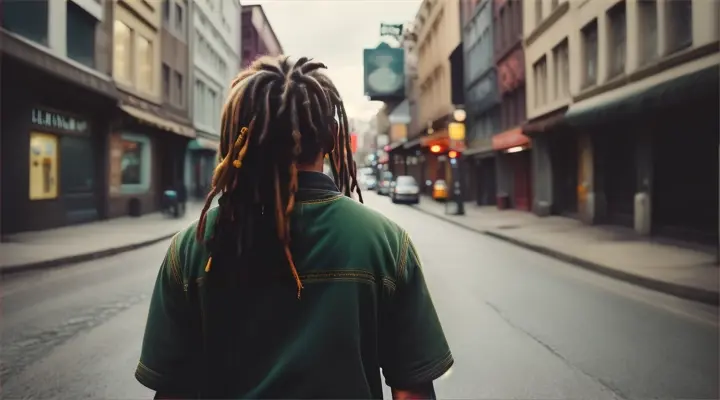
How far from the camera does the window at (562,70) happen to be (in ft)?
61.2

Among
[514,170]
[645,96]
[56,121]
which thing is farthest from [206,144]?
[514,170]

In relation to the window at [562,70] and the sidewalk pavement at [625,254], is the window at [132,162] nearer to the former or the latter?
the sidewalk pavement at [625,254]

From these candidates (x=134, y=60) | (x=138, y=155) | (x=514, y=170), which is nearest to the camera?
(x=134, y=60)

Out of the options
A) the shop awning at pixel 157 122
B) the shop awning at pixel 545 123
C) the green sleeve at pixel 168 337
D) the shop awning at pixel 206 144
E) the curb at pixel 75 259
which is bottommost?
the curb at pixel 75 259

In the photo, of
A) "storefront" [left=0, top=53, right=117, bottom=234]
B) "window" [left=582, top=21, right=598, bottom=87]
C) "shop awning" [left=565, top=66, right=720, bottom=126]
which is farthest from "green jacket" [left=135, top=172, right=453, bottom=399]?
"window" [left=582, top=21, right=598, bottom=87]

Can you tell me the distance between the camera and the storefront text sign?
35.6 ft

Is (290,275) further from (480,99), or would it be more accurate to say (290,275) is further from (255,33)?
(480,99)

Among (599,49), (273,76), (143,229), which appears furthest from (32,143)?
(599,49)

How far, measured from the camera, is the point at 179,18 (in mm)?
5055

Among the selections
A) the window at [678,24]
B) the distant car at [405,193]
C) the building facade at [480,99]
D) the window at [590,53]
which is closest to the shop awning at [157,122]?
the window at [678,24]

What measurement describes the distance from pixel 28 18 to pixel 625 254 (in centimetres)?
990

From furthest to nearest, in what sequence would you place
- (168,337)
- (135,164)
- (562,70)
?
(562,70), (135,164), (168,337)

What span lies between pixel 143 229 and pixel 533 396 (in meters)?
9.47

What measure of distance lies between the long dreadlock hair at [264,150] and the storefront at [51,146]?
605 cm
